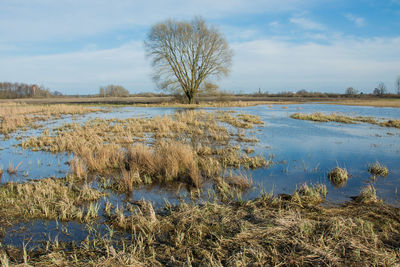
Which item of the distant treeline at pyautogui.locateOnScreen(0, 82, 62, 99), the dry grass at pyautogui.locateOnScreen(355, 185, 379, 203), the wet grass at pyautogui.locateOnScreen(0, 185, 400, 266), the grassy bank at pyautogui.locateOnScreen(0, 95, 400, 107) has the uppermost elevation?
the distant treeline at pyautogui.locateOnScreen(0, 82, 62, 99)

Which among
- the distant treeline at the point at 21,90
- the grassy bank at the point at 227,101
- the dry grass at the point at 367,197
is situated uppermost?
the distant treeline at the point at 21,90

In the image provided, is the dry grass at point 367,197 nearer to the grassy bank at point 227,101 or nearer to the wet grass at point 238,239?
the wet grass at point 238,239

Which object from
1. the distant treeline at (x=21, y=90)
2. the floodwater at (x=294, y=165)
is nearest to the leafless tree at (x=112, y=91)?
the distant treeline at (x=21, y=90)

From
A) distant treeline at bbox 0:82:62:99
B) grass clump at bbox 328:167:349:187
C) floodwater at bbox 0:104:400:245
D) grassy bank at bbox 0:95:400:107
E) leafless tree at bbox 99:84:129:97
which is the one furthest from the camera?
leafless tree at bbox 99:84:129:97

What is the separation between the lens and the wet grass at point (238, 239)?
338 cm

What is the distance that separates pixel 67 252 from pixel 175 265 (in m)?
1.58

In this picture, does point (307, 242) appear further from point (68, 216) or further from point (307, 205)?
point (68, 216)

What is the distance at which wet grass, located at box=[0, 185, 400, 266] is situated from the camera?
3.38 meters

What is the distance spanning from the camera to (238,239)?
3.83m

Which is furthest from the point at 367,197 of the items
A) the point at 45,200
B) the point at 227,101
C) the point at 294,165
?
the point at 227,101

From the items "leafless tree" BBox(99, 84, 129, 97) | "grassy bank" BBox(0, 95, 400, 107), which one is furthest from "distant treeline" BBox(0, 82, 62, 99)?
"grassy bank" BBox(0, 95, 400, 107)

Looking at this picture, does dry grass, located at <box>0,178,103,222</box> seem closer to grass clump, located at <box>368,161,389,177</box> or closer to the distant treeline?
grass clump, located at <box>368,161,389,177</box>

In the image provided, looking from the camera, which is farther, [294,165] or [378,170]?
[294,165]

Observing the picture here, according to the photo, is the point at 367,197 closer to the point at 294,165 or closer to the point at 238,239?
the point at 294,165
